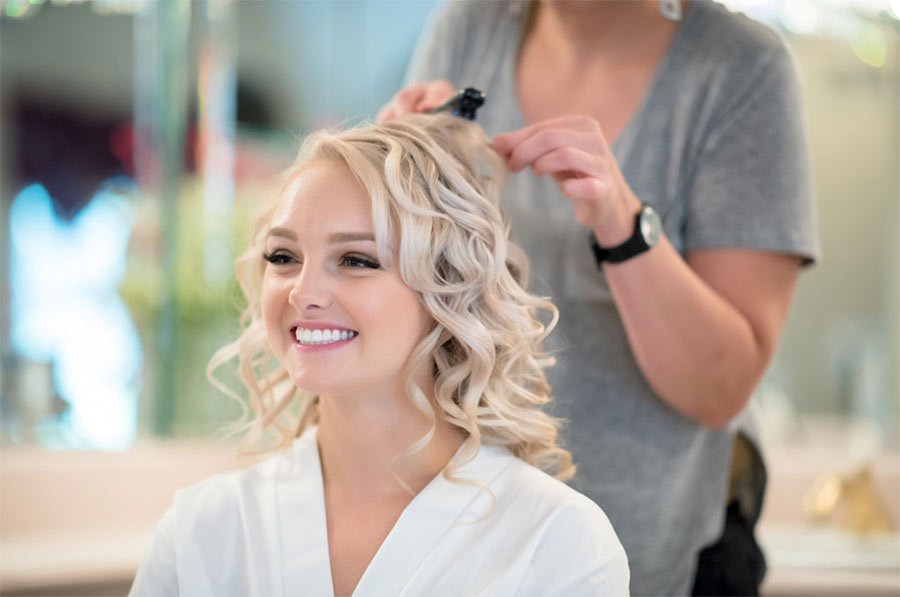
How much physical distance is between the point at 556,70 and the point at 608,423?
464 millimetres

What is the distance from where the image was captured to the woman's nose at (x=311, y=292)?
1.04 m

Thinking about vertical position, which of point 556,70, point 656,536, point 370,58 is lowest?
point 656,536

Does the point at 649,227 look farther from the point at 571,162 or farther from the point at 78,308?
the point at 78,308

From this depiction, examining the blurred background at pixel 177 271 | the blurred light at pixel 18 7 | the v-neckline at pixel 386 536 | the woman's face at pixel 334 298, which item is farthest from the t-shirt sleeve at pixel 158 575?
the blurred light at pixel 18 7

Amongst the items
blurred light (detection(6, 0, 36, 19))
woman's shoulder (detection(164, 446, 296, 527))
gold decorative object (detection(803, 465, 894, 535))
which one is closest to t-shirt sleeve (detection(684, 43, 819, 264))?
woman's shoulder (detection(164, 446, 296, 527))

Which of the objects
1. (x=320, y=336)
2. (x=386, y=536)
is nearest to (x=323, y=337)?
(x=320, y=336)

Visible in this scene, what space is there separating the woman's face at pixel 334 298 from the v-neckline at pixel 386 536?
13 cm

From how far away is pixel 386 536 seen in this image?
3.60ft

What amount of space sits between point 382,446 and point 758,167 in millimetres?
546

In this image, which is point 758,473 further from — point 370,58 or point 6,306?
point 370,58

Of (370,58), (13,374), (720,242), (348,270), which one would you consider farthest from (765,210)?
(370,58)

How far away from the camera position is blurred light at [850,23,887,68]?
8.96 feet

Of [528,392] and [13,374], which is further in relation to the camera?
[13,374]

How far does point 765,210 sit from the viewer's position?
1.21 meters
